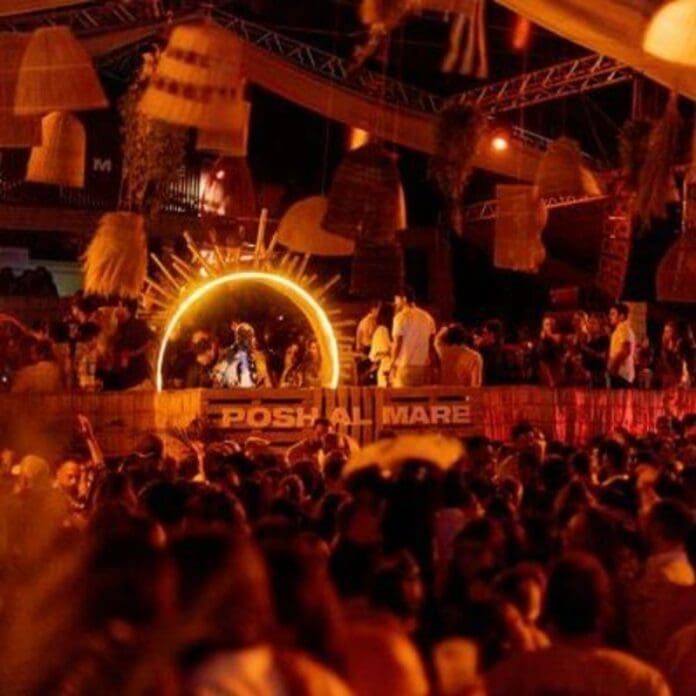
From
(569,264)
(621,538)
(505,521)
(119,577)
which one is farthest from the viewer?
(569,264)

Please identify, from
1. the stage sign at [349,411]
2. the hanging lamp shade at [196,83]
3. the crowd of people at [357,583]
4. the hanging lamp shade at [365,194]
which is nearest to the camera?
the crowd of people at [357,583]

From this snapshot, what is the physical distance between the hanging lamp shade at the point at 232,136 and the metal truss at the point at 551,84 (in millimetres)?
7542

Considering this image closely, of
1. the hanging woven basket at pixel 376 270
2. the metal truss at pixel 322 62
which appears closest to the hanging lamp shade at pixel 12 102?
the hanging woven basket at pixel 376 270

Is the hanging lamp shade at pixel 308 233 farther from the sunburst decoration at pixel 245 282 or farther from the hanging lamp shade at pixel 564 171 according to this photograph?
the hanging lamp shade at pixel 564 171

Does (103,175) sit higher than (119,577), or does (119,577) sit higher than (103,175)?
(103,175)

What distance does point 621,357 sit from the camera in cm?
1792

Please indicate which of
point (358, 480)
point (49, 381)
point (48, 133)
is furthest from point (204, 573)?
point (49, 381)

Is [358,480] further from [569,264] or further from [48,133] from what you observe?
[569,264]

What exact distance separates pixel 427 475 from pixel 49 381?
26.4ft

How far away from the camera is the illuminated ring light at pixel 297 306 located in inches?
632

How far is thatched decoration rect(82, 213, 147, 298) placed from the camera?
13656 mm

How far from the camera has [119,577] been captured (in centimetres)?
348

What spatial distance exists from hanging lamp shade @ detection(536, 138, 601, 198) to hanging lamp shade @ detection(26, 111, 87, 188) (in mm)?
3901

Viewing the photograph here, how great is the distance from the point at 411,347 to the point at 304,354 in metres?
1.42
